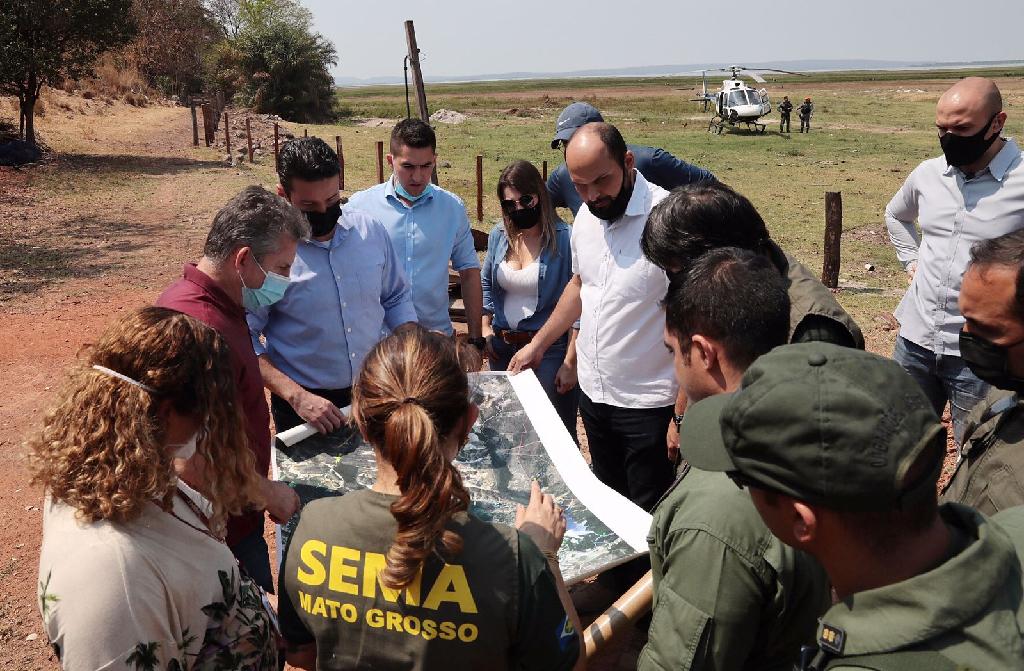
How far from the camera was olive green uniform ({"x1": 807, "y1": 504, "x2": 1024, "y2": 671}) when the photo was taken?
1.21 meters

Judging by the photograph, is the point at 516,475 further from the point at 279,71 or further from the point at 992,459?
the point at 279,71

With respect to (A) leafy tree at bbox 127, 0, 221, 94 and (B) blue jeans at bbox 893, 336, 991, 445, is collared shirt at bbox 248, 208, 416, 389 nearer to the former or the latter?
(B) blue jeans at bbox 893, 336, 991, 445

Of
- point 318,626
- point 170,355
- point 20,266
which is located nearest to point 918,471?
point 318,626

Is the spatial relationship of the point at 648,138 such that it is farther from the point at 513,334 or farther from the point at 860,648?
Result: the point at 860,648

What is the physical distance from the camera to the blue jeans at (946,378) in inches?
147

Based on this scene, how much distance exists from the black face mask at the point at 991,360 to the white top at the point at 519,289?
2.42 metres

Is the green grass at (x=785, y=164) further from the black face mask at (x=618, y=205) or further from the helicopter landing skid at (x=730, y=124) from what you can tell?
the black face mask at (x=618, y=205)

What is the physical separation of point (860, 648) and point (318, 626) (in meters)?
1.15

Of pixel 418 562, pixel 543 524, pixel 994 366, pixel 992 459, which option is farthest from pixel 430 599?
pixel 994 366

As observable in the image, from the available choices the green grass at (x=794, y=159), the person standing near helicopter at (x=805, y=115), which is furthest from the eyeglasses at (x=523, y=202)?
the person standing near helicopter at (x=805, y=115)

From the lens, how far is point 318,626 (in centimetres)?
191

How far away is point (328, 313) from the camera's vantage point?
11.8ft

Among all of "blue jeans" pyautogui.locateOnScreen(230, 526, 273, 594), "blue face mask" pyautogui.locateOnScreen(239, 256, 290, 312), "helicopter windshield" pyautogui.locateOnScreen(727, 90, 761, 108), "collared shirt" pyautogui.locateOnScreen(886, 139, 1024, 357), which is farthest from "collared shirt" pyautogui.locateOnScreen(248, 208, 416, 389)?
"helicopter windshield" pyautogui.locateOnScreen(727, 90, 761, 108)

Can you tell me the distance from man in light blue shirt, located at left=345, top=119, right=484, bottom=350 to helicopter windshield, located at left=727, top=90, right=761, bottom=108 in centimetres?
3836
